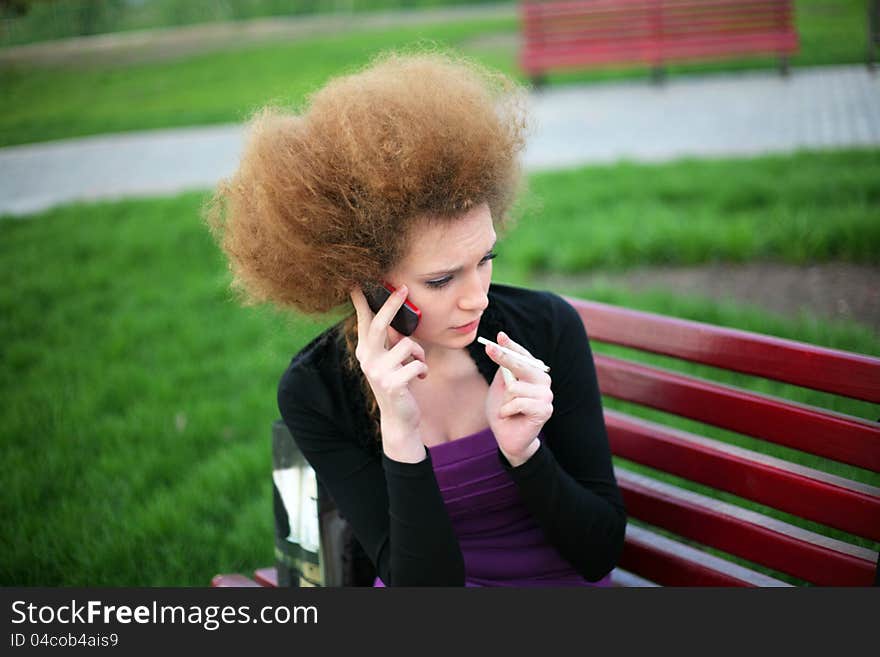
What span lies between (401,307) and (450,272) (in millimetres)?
131

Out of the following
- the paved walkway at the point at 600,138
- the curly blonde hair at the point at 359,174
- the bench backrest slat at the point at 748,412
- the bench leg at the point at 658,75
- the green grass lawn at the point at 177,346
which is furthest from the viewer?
Result: the bench leg at the point at 658,75

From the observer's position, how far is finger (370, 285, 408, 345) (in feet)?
6.42

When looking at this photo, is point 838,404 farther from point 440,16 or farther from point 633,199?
point 440,16

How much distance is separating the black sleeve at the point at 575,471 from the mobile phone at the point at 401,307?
379 millimetres

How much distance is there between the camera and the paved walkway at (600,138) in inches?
275

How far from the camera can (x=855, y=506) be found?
2.00 meters

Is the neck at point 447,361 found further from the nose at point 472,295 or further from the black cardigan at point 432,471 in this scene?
the nose at point 472,295

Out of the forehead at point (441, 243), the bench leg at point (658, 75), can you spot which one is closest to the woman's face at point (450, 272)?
the forehead at point (441, 243)

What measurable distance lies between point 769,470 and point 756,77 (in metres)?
8.47

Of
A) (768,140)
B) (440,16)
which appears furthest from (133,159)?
(440,16)

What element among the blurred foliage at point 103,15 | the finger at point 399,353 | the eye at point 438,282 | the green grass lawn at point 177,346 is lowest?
the green grass lawn at point 177,346

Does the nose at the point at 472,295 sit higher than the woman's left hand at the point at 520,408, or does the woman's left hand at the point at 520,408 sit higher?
the nose at the point at 472,295

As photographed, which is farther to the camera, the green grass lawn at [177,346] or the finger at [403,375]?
the green grass lawn at [177,346]

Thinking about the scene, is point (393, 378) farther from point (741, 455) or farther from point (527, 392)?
point (741, 455)
